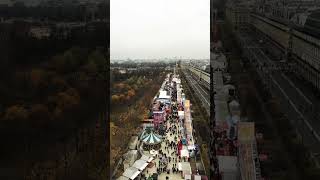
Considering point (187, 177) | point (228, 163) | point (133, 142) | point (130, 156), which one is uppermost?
point (228, 163)

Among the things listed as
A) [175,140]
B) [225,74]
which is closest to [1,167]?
[225,74]

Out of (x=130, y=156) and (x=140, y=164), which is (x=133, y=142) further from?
(x=140, y=164)

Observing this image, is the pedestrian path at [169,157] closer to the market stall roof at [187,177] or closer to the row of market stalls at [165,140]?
the row of market stalls at [165,140]

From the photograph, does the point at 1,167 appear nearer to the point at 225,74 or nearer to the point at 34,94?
the point at 34,94

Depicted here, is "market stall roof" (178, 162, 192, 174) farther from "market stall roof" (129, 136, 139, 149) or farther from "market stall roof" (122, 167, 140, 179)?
"market stall roof" (129, 136, 139, 149)

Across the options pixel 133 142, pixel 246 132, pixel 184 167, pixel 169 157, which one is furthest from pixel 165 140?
pixel 246 132

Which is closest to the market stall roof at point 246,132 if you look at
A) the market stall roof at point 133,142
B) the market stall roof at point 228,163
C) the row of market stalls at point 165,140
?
the market stall roof at point 228,163
